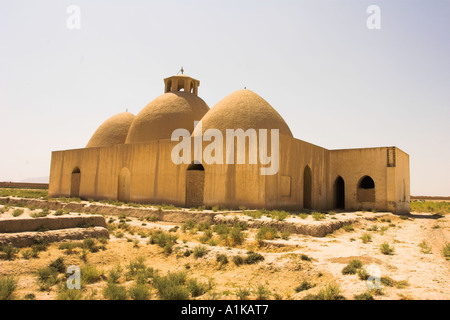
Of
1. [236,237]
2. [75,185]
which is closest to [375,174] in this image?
[236,237]

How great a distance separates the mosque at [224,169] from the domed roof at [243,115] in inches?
1.8

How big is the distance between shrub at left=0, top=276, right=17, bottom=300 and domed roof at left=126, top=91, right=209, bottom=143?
565 inches

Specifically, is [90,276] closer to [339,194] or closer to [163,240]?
[163,240]

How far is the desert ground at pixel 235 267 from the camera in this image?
4.95 metres

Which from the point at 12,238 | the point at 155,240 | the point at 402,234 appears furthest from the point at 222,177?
the point at 12,238

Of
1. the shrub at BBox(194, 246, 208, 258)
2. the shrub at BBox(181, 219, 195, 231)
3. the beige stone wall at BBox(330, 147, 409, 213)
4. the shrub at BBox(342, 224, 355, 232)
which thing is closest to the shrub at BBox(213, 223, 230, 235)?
the shrub at BBox(181, 219, 195, 231)

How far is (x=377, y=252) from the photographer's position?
7395mm

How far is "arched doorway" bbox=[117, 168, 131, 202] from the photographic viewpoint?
727 inches

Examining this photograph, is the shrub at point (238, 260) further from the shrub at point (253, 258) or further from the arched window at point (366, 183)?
the arched window at point (366, 183)

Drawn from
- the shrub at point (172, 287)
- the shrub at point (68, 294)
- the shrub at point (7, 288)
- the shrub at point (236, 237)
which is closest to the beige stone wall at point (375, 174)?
the shrub at point (236, 237)

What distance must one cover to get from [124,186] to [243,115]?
26.6ft
